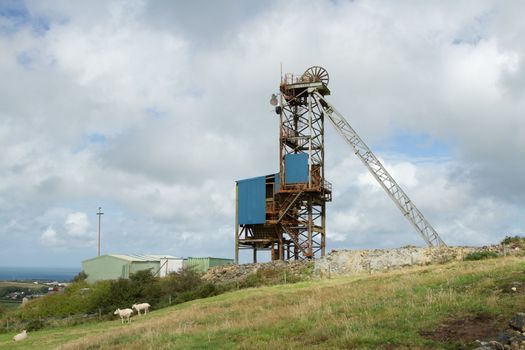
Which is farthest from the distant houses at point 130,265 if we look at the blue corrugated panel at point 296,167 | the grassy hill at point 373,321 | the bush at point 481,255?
the grassy hill at point 373,321

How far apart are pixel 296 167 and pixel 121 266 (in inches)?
935

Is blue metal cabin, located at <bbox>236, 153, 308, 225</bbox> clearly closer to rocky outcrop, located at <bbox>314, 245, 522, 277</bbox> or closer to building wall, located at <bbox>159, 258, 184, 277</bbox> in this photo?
building wall, located at <bbox>159, 258, 184, 277</bbox>

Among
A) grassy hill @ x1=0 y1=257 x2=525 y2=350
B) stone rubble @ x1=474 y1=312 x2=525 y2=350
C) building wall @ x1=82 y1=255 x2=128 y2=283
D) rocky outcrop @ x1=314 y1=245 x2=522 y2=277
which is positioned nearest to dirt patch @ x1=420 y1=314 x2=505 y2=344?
grassy hill @ x1=0 y1=257 x2=525 y2=350

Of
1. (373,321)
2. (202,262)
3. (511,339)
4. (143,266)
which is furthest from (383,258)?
(511,339)

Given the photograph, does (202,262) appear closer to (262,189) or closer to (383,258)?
(262,189)

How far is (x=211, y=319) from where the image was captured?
23.5 meters

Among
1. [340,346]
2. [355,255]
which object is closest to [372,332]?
[340,346]

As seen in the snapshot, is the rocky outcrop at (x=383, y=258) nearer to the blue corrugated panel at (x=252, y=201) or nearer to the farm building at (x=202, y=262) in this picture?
the blue corrugated panel at (x=252, y=201)

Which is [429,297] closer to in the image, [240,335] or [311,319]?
[311,319]

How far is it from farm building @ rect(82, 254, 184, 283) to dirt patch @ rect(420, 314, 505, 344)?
49.3 m

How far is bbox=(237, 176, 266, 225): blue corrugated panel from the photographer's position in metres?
58.6

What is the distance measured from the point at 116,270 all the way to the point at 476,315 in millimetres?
52606

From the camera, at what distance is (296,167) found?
5744 centimetres

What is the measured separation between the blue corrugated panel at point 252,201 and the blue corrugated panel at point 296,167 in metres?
3.28
